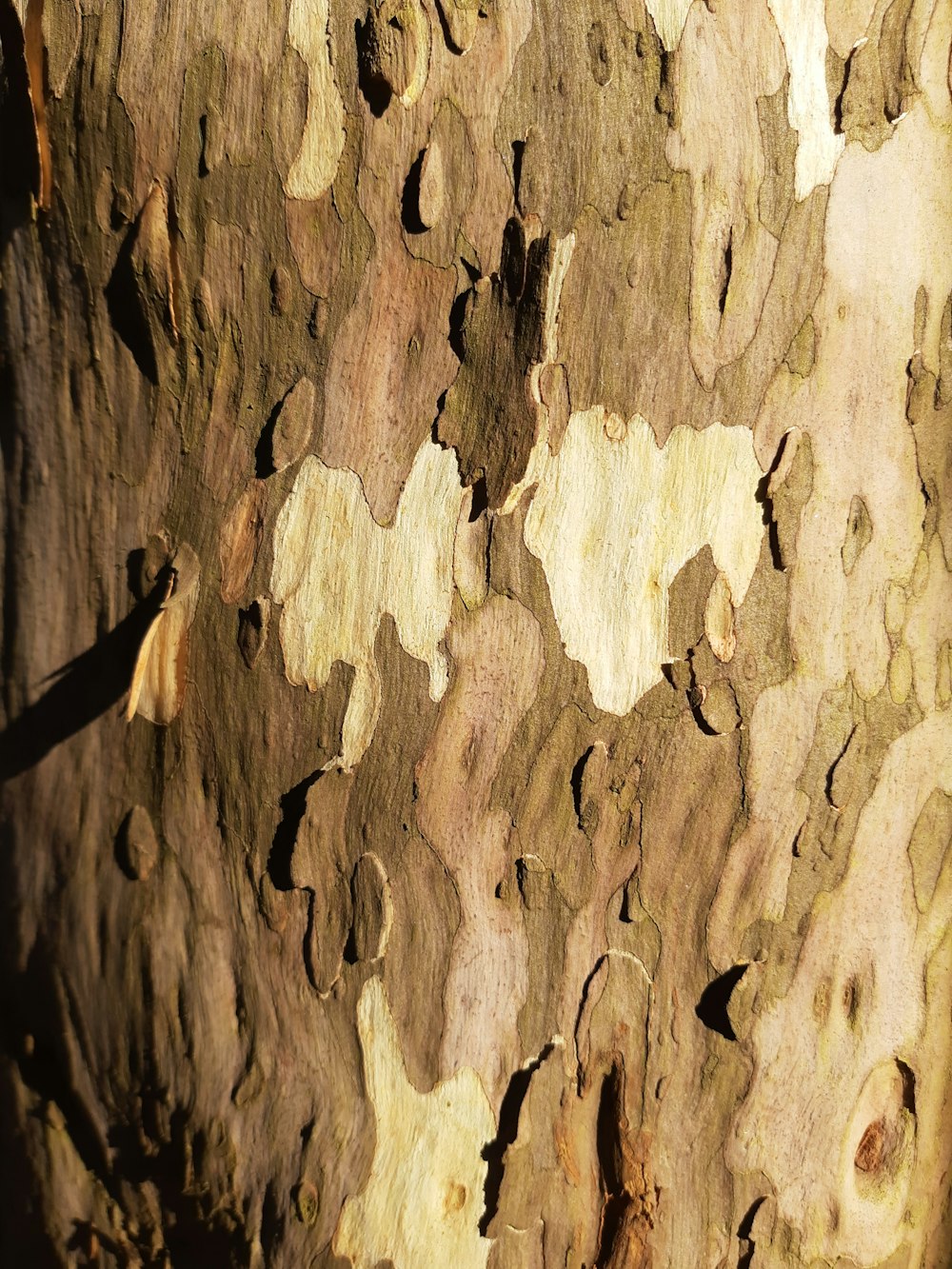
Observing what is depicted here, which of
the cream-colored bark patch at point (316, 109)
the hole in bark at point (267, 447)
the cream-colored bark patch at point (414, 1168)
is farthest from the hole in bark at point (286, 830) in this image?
the cream-colored bark patch at point (316, 109)

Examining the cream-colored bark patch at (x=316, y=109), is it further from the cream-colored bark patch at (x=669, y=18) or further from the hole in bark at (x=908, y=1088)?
the hole in bark at (x=908, y=1088)

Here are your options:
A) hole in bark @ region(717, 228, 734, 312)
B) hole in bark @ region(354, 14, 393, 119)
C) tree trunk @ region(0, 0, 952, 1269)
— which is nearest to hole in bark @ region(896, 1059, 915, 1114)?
tree trunk @ region(0, 0, 952, 1269)

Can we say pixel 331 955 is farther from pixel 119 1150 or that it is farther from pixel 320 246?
pixel 320 246

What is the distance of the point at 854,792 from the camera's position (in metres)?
0.85

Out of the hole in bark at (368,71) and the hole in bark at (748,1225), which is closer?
the hole in bark at (368,71)

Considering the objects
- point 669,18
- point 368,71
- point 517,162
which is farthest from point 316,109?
point 669,18

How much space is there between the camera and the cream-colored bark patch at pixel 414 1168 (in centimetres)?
77

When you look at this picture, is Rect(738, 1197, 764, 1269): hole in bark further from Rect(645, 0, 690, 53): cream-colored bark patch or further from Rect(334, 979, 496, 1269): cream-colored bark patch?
Rect(645, 0, 690, 53): cream-colored bark patch

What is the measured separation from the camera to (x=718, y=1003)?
0.83m

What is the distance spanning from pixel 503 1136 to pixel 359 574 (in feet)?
1.55

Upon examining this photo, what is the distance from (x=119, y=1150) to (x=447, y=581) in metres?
0.50

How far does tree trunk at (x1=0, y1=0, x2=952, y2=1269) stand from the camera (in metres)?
0.70

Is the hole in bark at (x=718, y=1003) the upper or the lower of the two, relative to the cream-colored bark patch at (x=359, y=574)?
lower

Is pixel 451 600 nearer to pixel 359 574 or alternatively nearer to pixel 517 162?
pixel 359 574
